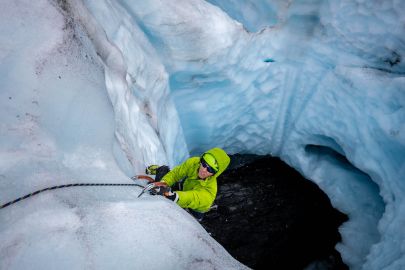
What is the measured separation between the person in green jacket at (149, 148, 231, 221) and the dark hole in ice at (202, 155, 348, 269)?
2225mm

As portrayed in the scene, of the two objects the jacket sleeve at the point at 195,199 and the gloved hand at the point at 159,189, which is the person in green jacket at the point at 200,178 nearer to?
the jacket sleeve at the point at 195,199

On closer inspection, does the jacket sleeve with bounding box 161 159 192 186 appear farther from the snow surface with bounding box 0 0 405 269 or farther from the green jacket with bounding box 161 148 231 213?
the snow surface with bounding box 0 0 405 269

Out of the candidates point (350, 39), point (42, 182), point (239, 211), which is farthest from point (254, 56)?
point (42, 182)

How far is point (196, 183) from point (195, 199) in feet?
1.19

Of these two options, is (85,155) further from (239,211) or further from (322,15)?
(239,211)

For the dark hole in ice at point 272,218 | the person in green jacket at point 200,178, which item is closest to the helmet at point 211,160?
the person in green jacket at point 200,178

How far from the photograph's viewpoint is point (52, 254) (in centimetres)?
135

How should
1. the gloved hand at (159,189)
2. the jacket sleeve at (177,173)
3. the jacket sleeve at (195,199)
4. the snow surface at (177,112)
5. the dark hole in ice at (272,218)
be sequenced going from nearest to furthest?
the snow surface at (177,112) → the gloved hand at (159,189) → the jacket sleeve at (195,199) → the jacket sleeve at (177,173) → the dark hole in ice at (272,218)

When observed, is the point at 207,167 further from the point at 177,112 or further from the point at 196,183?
the point at 177,112

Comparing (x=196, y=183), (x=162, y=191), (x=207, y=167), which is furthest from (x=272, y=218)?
(x=162, y=191)

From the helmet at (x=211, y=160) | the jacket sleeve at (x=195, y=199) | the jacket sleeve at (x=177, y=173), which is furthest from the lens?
the jacket sleeve at (x=177, y=173)

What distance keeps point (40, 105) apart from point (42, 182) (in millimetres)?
521

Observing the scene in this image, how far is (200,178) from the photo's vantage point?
3.19m

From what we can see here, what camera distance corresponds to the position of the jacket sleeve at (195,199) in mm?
2787
